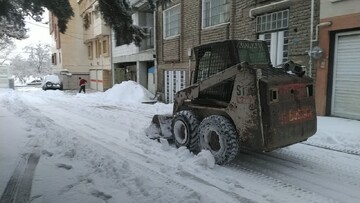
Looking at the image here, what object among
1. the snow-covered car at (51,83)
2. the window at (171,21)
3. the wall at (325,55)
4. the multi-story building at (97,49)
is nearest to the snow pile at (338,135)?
the wall at (325,55)

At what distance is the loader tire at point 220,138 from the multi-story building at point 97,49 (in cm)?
2488

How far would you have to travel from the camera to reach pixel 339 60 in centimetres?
1034

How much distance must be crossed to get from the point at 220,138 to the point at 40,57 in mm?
85572

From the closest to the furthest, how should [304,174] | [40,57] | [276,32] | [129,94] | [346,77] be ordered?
[304,174] → [346,77] → [276,32] → [129,94] → [40,57]

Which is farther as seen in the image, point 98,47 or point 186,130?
point 98,47

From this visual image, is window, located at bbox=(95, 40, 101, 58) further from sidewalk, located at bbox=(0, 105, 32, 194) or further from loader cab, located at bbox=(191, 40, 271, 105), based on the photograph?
loader cab, located at bbox=(191, 40, 271, 105)

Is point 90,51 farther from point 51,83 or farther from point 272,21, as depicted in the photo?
point 272,21

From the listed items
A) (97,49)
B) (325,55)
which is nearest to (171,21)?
(325,55)

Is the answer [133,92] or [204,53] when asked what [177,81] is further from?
[204,53]

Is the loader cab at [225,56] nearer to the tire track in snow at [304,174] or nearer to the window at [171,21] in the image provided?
the tire track in snow at [304,174]

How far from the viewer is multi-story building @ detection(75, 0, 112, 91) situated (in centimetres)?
3177

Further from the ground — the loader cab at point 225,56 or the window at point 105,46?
the window at point 105,46

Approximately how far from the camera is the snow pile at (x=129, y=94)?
20391 millimetres

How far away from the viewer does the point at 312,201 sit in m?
4.55
